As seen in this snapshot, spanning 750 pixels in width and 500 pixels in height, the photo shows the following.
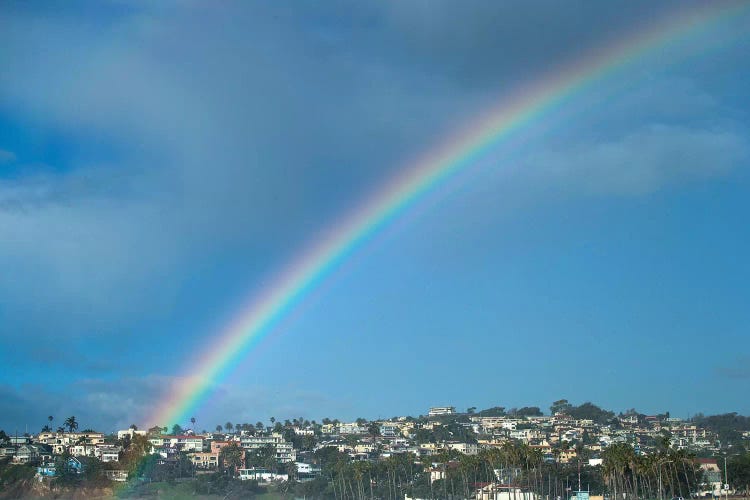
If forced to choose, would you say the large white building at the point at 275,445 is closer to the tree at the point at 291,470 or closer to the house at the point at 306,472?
the tree at the point at 291,470

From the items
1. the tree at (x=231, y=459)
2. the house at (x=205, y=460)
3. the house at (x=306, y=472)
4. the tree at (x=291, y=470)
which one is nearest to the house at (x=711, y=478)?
the house at (x=306, y=472)

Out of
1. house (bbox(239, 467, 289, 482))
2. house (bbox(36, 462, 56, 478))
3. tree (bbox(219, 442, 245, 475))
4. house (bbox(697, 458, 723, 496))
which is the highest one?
tree (bbox(219, 442, 245, 475))

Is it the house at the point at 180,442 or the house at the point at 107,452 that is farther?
the house at the point at 180,442

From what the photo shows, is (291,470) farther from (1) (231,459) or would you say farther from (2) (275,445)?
(2) (275,445)

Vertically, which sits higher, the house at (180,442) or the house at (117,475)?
the house at (180,442)

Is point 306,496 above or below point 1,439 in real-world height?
below

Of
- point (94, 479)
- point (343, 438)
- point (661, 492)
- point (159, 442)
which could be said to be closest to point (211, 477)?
point (94, 479)

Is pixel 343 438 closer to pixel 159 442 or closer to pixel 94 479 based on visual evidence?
pixel 159 442

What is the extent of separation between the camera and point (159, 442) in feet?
557

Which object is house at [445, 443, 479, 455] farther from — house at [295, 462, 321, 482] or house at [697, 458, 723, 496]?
house at [697, 458, 723, 496]

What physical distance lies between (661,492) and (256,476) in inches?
2424

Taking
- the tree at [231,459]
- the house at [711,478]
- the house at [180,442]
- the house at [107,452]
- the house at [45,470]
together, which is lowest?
the house at [711,478]

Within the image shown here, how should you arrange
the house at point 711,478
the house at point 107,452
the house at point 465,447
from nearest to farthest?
the house at point 711,478 → the house at point 107,452 → the house at point 465,447

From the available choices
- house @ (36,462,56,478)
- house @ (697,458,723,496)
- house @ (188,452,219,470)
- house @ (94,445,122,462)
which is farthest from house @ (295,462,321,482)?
house @ (697,458,723,496)
